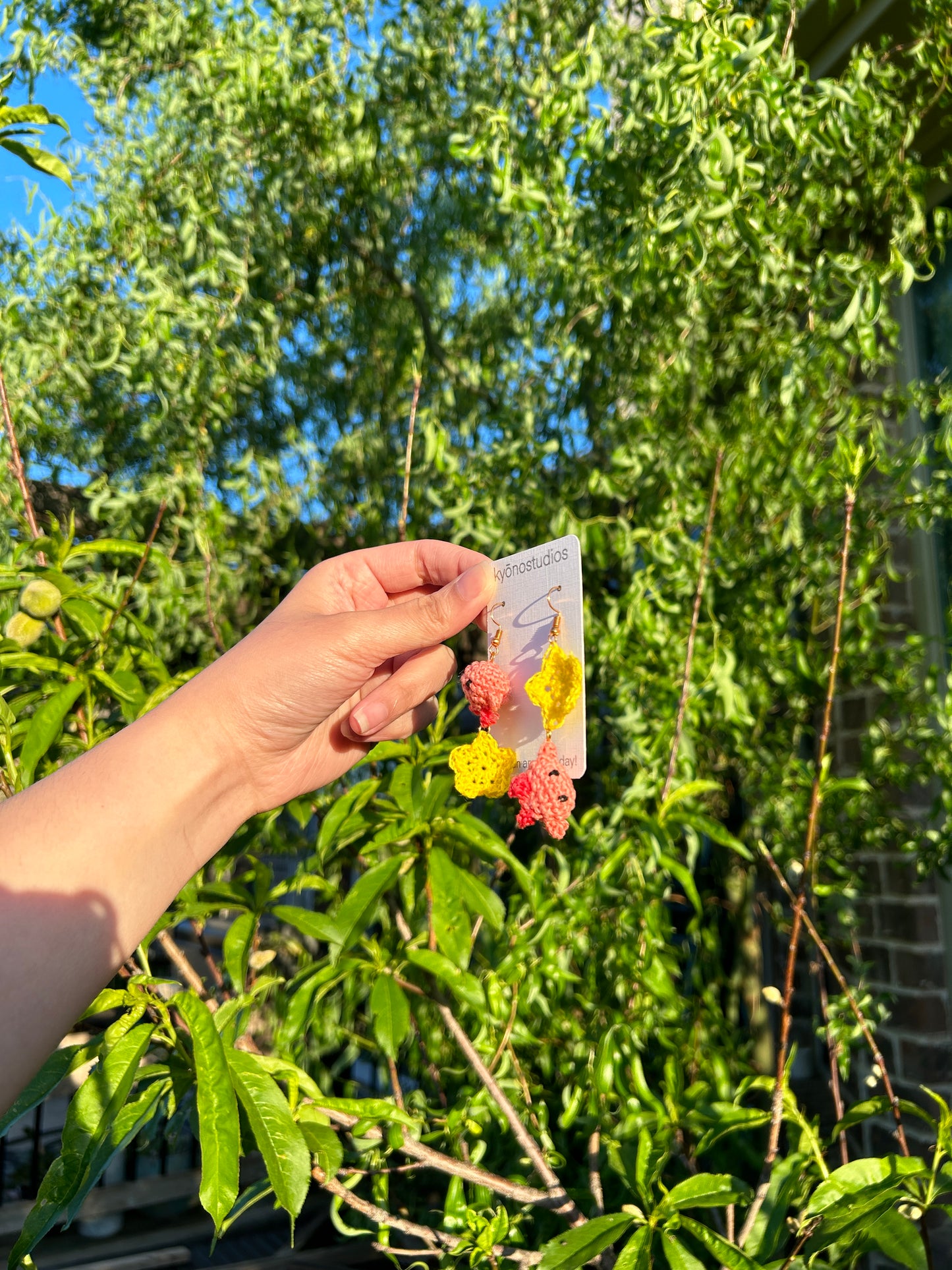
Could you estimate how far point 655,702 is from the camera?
2090 millimetres

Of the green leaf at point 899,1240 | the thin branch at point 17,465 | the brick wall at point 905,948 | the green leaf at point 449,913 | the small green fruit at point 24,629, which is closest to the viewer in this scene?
the green leaf at point 899,1240

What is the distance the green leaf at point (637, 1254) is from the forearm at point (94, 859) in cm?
75

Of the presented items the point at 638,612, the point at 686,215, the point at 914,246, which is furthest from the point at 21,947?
the point at 914,246

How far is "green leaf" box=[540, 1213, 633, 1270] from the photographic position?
4.14 ft

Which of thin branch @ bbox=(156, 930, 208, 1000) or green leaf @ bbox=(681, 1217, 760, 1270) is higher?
thin branch @ bbox=(156, 930, 208, 1000)

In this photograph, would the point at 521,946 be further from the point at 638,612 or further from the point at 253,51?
the point at 253,51

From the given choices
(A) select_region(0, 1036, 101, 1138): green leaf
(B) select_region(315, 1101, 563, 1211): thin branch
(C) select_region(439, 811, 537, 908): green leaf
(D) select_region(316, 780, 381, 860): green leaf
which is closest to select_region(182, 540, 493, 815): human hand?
(D) select_region(316, 780, 381, 860): green leaf

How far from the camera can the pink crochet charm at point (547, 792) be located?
3.59 ft

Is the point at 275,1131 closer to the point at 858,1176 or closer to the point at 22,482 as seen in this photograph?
the point at 858,1176

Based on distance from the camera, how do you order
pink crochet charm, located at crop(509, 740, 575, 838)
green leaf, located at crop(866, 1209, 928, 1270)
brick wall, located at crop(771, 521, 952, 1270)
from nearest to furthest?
pink crochet charm, located at crop(509, 740, 575, 838) < green leaf, located at crop(866, 1209, 928, 1270) < brick wall, located at crop(771, 521, 952, 1270)

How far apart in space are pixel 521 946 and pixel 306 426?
2.43 m

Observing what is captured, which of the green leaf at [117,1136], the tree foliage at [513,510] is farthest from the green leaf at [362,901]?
the green leaf at [117,1136]

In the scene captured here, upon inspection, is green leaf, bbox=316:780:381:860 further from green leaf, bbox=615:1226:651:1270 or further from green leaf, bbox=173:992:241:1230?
green leaf, bbox=615:1226:651:1270

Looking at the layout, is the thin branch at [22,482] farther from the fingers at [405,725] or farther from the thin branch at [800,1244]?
the thin branch at [800,1244]
